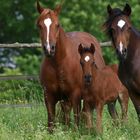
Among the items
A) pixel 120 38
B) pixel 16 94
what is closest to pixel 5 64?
pixel 16 94

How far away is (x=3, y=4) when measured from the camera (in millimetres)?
23766

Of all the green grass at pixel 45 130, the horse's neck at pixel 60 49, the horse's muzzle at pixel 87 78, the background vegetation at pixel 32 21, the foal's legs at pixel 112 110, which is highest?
the background vegetation at pixel 32 21

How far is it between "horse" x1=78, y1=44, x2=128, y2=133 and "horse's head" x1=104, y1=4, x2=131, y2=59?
0.59m

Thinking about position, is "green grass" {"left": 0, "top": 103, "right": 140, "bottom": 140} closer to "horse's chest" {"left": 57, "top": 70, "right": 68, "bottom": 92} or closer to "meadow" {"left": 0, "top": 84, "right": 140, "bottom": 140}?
"meadow" {"left": 0, "top": 84, "right": 140, "bottom": 140}

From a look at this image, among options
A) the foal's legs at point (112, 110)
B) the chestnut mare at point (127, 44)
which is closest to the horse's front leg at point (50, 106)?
the chestnut mare at point (127, 44)

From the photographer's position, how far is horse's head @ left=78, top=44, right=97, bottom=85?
8711mm

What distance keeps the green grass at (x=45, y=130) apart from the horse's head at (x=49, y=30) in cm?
105

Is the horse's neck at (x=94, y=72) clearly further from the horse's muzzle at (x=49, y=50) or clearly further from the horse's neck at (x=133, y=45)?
the horse's muzzle at (x=49, y=50)

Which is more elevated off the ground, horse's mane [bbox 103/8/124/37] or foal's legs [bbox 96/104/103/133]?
horse's mane [bbox 103/8/124/37]

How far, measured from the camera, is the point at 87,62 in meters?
8.78

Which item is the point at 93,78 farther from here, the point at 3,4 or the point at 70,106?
the point at 3,4

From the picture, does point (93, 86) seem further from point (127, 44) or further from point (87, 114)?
point (127, 44)

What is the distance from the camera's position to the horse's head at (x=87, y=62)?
8.71 m

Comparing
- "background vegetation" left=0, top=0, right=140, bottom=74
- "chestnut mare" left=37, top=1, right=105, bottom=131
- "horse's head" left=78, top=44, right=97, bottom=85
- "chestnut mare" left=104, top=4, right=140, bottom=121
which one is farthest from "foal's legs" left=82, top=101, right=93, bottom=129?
"background vegetation" left=0, top=0, right=140, bottom=74
